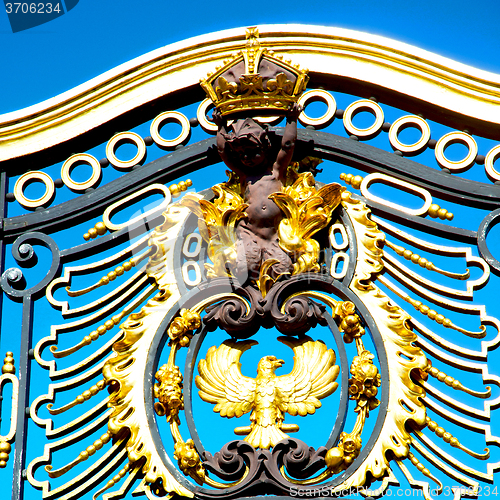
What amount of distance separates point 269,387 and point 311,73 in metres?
1.07

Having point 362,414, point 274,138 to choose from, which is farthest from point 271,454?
point 274,138

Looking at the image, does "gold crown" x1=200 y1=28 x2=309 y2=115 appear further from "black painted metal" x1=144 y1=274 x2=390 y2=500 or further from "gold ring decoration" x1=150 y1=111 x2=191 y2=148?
"black painted metal" x1=144 y1=274 x2=390 y2=500

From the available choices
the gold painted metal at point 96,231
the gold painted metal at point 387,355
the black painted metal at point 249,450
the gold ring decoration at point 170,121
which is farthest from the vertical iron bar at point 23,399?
the gold painted metal at point 387,355

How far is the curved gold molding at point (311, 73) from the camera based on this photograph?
11.9ft

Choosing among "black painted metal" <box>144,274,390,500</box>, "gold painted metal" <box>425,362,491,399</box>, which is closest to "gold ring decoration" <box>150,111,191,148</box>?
"black painted metal" <box>144,274,390,500</box>

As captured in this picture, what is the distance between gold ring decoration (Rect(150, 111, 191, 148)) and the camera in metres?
3.73

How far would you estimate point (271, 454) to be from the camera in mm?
3223

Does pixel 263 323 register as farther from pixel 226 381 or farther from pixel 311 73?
pixel 311 73

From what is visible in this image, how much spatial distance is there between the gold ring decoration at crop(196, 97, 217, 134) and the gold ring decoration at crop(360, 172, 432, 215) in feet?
1.77

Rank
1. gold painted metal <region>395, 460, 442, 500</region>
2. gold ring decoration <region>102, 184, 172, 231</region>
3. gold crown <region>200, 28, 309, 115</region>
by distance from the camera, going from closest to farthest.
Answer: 1. gold painted metal <region>395, 460, 442, 500</region>
2. gold crown <region>200, 28, 309, 115</region>
3. gold ring decoration <region>102, 184, 172, 231</region>

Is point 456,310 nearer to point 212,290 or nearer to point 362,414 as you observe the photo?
point 362,414

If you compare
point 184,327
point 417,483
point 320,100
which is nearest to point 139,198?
point 184,327

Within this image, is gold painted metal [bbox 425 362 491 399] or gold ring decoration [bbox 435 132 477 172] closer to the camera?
gold painted metal [bbox 425 362 491 399]

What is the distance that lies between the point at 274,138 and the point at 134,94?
1.68 feet
